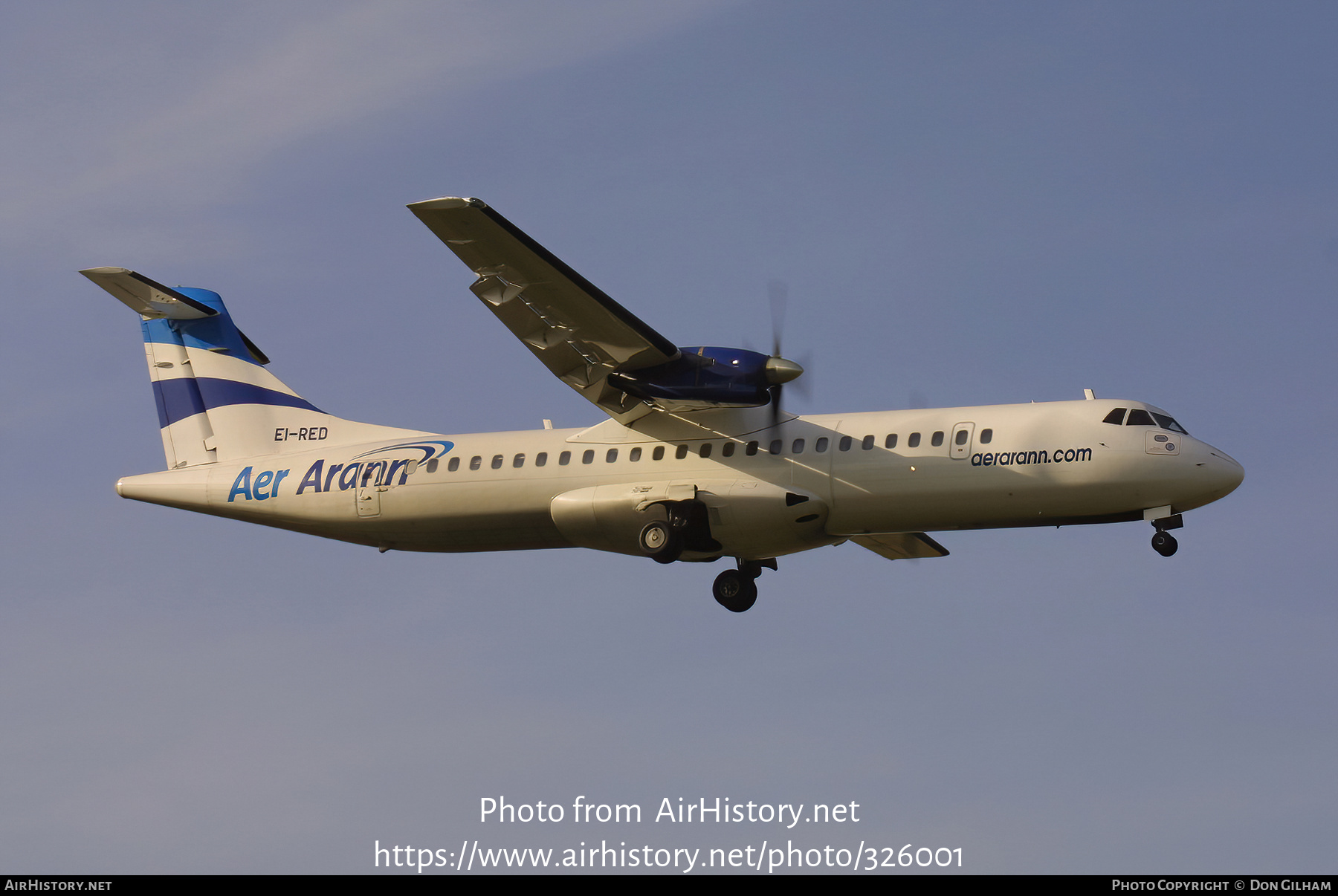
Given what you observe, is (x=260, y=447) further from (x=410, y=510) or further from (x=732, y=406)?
(x=732, y=406)

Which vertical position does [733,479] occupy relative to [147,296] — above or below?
below

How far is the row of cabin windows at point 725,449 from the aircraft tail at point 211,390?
2.17 m

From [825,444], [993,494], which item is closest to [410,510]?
[825,444]

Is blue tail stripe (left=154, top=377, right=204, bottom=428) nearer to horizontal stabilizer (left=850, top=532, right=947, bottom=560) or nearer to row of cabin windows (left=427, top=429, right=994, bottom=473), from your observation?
row of cabin windows (left=427, top=429, right=994, bottom=473)

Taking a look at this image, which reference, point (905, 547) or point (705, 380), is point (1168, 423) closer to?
point (905, 547)

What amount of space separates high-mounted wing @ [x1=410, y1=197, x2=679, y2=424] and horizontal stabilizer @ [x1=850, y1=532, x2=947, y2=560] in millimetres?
4636

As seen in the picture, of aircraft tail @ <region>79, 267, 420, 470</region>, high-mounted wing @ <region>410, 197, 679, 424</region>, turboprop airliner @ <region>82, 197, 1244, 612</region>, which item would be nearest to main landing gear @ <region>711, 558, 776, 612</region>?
turboprop airliner @ <region>82, 197, 1244, 612</region>

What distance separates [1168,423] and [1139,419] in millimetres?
414

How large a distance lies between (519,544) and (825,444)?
500 centimetres

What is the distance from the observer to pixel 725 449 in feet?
67.1

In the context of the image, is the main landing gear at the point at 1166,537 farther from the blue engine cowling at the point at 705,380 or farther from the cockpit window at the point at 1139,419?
the blue engine cowling at the point at 705,380

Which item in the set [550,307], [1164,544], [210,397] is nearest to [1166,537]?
[1164,544]

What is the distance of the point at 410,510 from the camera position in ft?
71.3

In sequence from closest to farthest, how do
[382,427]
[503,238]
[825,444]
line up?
[503,238] < [825,444] < [382,427]
